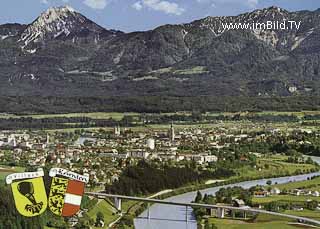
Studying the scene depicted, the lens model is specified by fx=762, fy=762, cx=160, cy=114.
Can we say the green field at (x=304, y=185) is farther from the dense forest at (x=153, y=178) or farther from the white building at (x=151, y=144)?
the white building at (x=151, y=144)

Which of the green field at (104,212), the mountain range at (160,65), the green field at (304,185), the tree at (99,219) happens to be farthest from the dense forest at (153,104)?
the green field at (104,212)

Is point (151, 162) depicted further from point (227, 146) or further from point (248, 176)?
point (227, 146)

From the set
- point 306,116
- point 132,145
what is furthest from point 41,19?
point 132,145

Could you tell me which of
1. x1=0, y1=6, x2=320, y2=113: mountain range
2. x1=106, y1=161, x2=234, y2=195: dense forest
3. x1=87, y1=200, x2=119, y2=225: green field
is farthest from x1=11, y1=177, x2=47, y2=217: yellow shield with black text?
x1=0, y1=6, x2=320, y2=113: mountain range

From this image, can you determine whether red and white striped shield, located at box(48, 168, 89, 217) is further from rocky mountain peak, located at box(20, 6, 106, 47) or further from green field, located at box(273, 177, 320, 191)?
rocky mountain peak, located at box(20, 6, 106, 47)

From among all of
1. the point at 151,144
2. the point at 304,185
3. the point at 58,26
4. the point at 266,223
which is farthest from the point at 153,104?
the point at 58,26
